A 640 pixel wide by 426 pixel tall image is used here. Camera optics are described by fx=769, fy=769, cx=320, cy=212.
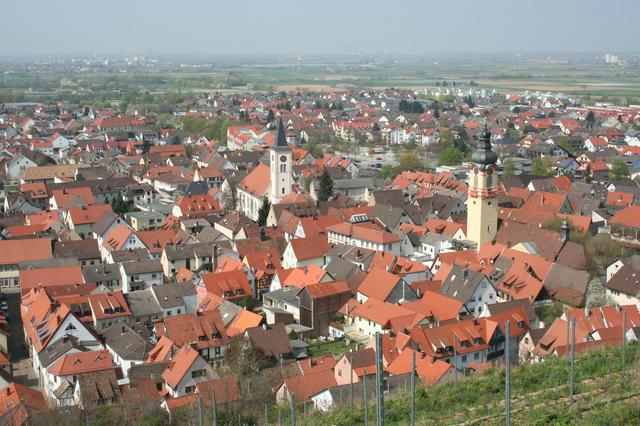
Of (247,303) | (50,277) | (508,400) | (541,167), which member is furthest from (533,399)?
(541,167)

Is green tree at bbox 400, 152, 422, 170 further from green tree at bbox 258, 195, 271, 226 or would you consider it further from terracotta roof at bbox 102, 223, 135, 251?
terracotta roof at bbox 102, 223, 135, 251

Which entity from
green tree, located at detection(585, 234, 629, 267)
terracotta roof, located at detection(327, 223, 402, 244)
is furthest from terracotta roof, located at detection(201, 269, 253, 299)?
green tree, located at detection(585, 234, 629, 267)

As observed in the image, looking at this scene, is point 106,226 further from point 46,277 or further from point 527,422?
point 527,422

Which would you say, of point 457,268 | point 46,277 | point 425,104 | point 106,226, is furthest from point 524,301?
point 425,104

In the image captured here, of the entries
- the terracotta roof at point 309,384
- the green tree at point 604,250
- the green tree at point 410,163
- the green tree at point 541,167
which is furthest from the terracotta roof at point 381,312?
the green tree at point 410,163

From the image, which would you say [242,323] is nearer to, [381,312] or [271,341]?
[271,341]

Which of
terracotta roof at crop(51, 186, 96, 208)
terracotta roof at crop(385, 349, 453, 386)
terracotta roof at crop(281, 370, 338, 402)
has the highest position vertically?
terracotta roof at crop(51, 186, 96, 208)
